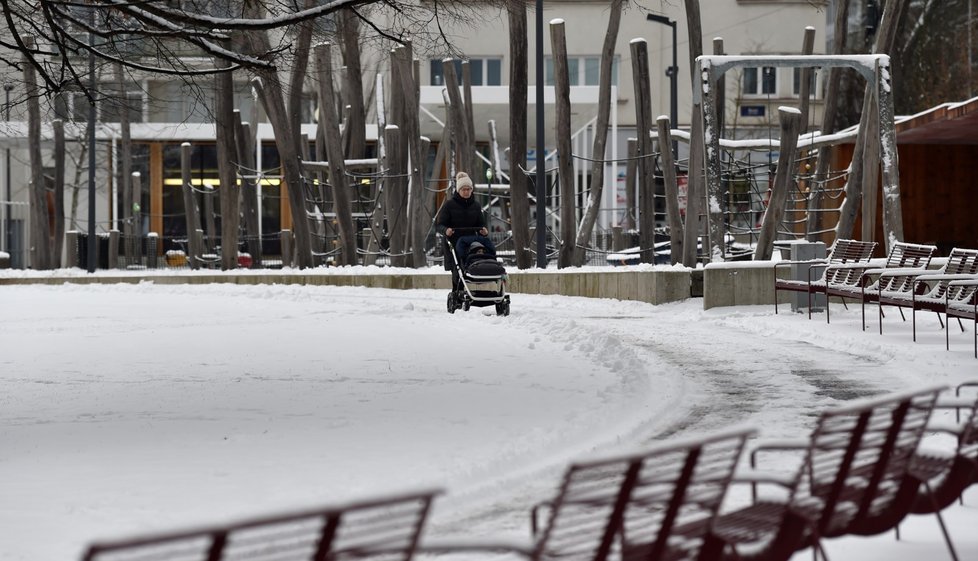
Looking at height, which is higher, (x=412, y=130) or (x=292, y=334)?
(x=412, y=130)

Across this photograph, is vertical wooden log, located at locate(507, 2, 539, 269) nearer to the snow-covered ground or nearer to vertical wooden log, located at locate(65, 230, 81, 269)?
the snow-covered ground

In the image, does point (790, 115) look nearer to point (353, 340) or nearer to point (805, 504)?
point (353, 340)

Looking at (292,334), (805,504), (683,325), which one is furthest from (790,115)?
(805,504)

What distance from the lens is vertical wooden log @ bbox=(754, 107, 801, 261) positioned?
2369 centimetres

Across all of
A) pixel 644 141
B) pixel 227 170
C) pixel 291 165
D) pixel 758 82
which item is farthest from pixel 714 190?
pixel 758 82

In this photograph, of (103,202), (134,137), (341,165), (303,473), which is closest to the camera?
(303,473)

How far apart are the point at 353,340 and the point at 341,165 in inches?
530

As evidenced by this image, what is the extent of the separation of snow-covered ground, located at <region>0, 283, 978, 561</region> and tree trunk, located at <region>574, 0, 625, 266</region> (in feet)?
24.1

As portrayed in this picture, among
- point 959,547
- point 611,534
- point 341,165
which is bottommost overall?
point 959,547

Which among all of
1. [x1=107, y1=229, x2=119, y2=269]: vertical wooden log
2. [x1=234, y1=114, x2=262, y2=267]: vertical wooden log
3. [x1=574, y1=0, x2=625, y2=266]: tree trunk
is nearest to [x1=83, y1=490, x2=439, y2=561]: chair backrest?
[x1=574, y1=0, x2=625, y2=266]: tree trunk

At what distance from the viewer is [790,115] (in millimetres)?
23812

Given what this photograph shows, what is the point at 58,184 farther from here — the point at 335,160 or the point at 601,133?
the point at 601,133

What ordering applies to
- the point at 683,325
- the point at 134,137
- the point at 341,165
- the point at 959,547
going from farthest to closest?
the point at 134,137 → the point at 341,165 → the point at 683,325 → the point at 959,547

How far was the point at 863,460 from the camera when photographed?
5.68 meters
